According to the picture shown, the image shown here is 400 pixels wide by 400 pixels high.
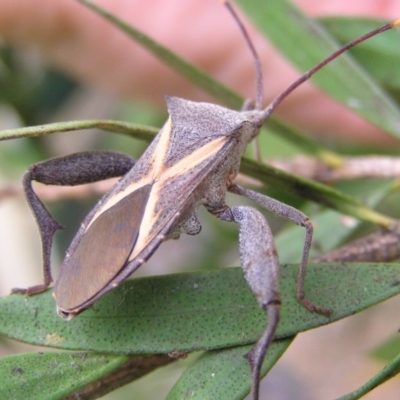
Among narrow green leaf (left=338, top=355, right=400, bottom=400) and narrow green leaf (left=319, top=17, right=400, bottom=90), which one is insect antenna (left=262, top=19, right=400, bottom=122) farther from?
narrow green leaf (left=338, top=355, right=400, bottom=400)

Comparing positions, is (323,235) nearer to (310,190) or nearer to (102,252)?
(310,190)

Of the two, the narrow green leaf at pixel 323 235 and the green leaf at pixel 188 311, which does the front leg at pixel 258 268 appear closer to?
the green leaf at pixel 188 311

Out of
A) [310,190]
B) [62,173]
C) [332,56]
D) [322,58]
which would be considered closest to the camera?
[310,190]

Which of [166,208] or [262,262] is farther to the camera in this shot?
[166,208]

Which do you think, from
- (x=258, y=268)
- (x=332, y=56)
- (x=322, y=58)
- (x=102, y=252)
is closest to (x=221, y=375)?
(x=258, y=268)

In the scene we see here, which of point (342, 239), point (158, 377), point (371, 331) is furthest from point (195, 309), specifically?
point (371, 331)

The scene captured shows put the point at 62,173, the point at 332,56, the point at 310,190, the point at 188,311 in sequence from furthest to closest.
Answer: the point at 332,56
the point at 62,173
the point at 310,190
the point at 188,311

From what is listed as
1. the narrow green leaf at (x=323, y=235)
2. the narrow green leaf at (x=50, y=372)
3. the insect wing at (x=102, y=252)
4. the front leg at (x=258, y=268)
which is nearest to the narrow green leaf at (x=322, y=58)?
the narrow green leaf at (x=323, y=235)
